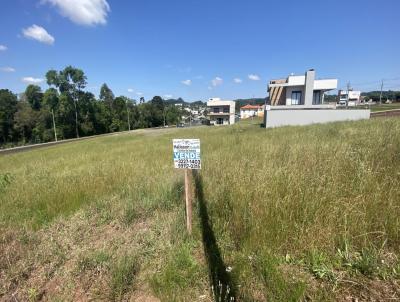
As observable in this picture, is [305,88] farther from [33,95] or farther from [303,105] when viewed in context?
[33,95]

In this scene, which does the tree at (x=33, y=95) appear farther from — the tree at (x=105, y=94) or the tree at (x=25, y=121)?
the tree at (x=105, y=94)

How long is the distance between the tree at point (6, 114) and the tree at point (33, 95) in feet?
12.4

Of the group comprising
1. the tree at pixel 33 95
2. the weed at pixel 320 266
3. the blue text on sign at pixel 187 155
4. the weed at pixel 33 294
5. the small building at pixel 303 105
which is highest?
the tree at pixel 33 95

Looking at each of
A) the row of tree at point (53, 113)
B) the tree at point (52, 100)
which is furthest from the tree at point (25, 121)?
the tree at point (52, 100)

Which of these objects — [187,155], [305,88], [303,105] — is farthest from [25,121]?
[187,155]

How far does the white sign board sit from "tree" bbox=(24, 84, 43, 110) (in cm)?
7031

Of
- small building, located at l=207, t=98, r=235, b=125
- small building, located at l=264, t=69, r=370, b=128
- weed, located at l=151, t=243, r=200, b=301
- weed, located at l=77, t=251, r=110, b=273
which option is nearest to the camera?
weed, located at l=151, t=243, r=200, b=301

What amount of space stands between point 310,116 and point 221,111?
163 feet

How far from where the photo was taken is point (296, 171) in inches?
139

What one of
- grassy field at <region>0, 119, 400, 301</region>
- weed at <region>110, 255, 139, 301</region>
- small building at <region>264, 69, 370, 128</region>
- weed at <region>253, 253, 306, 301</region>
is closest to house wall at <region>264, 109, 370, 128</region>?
small building at <region>264, 69, 370, 128</region>

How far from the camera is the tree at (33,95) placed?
57.3 meters

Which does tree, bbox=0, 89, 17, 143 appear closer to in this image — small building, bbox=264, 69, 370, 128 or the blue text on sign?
small building, bbox=264, 69, 370, 128

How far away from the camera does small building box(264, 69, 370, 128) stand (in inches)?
866

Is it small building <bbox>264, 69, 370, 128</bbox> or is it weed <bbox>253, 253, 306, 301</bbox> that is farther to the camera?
small building <bbox>264, 69, 370, 128</bbox>
